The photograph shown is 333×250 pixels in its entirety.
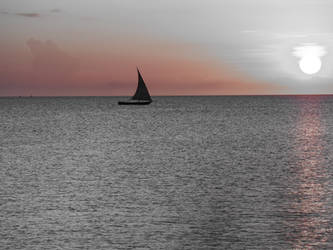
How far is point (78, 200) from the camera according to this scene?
34094 millimetres

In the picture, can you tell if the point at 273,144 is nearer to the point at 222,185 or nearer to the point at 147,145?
the point at 147,145

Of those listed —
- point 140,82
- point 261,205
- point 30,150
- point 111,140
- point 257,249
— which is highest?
point 140,82

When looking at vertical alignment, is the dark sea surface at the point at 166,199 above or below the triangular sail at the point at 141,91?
below

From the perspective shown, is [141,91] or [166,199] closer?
[166,199]

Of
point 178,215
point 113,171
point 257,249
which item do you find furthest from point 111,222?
point 113,171

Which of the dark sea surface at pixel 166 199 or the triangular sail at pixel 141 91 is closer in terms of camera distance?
the dark sea surface at pixel 166 199

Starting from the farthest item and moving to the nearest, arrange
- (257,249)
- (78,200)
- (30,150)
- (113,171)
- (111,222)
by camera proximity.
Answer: (30,150)
(113,171)
(78,200)
(111,222)
(257,249)

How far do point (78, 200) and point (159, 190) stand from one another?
639cm

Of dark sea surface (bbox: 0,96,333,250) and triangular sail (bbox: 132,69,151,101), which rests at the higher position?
triangular sail (bbox: 132,69,151,101)

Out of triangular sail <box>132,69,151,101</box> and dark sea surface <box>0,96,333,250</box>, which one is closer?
dark sea surface <box>0,96,333,250</box>

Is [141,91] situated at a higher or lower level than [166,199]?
higher

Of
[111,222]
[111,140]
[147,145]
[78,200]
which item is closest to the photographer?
[111,222]

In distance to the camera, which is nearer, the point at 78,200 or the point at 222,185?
the point at 78,200

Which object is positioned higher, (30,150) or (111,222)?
(30,150)
